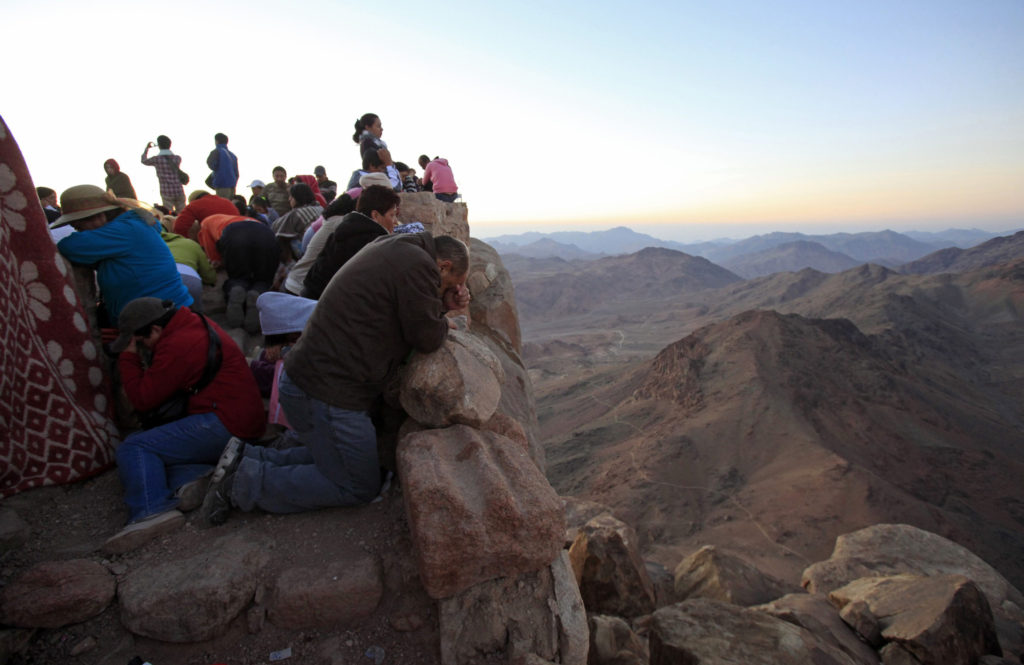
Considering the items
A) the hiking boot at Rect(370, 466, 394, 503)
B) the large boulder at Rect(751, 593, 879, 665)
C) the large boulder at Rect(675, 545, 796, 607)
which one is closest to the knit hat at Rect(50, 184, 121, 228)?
the hiking boot at Rect(370, 466, 394, 503)

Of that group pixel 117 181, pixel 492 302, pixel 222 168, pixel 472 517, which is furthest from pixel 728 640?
pixel 222 168

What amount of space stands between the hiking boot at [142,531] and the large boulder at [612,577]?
3.08m

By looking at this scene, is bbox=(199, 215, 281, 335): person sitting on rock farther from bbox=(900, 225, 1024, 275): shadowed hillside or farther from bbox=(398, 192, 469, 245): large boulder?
bbox=(900, 225, 1024, 275): shadowed hillside

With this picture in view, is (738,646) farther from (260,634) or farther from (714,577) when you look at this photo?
(260,634)

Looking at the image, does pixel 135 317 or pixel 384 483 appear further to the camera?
pixel 384 483

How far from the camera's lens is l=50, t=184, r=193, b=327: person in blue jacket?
9.78ft

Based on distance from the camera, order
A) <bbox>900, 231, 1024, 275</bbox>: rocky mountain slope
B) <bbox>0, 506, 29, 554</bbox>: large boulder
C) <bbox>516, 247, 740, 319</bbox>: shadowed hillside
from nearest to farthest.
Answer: <bbox>0, 506, 29, 554</bbox>: large boulder → <bbox>900, 231, 1024, 275</bbox>: rocky mountain slope → <bbox>516, 247, 740, 319</bbox>: shadowed hillside

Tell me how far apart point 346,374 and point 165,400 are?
3.83 ft

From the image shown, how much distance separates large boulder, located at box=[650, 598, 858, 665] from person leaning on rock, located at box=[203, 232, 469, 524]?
84.8 inches

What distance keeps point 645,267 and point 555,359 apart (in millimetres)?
49214

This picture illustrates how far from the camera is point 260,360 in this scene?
342 cm

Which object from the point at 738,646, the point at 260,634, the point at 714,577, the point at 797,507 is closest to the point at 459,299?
the point at 260,634

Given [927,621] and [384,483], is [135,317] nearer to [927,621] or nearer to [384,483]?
[384,483]

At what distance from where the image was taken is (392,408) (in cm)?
297
